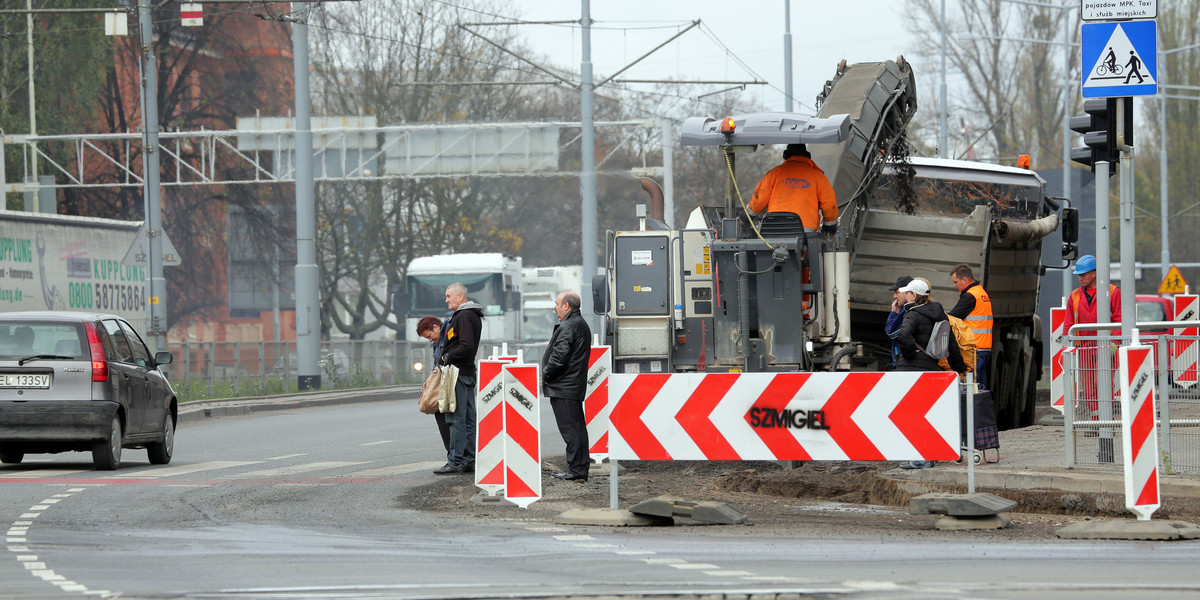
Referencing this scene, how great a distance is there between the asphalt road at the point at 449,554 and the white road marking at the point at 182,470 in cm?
96

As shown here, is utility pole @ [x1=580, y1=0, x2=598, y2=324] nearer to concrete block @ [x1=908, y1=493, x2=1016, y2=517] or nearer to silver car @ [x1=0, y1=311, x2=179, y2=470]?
silver car @ [x1=0, y1=311, x2=179, y2=470]

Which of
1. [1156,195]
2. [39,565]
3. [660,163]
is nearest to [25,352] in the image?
[39,565]

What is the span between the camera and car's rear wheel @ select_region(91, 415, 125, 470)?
51.4ft

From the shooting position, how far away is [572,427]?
13609mm

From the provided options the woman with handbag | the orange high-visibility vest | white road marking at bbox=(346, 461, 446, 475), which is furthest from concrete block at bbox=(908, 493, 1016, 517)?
white road marking at bbox=(346, 461, 446, 475)

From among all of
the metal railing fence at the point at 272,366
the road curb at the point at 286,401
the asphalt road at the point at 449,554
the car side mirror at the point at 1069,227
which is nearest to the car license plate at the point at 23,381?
the asphalt road at the point at 449,554

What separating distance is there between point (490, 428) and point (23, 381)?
5809mm

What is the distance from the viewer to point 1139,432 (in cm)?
1060

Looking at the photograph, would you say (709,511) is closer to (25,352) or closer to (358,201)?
(25,352)

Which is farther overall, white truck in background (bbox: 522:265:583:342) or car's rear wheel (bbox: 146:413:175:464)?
white truck in background (bbox: 522:265:583:342)

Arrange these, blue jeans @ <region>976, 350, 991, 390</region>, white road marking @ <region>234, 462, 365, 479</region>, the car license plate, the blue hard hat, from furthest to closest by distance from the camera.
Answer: the blue hard hat, blue jeans @ <region>976, 350, 991, 390</region>, the car license plate, white road marking @ <region>234, 462, 365, 479</region>

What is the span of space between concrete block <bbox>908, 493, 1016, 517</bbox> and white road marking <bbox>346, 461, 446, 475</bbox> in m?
5.80

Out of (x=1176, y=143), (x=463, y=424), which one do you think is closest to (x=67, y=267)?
(x=463, y=424)

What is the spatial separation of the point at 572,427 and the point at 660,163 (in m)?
43.5
